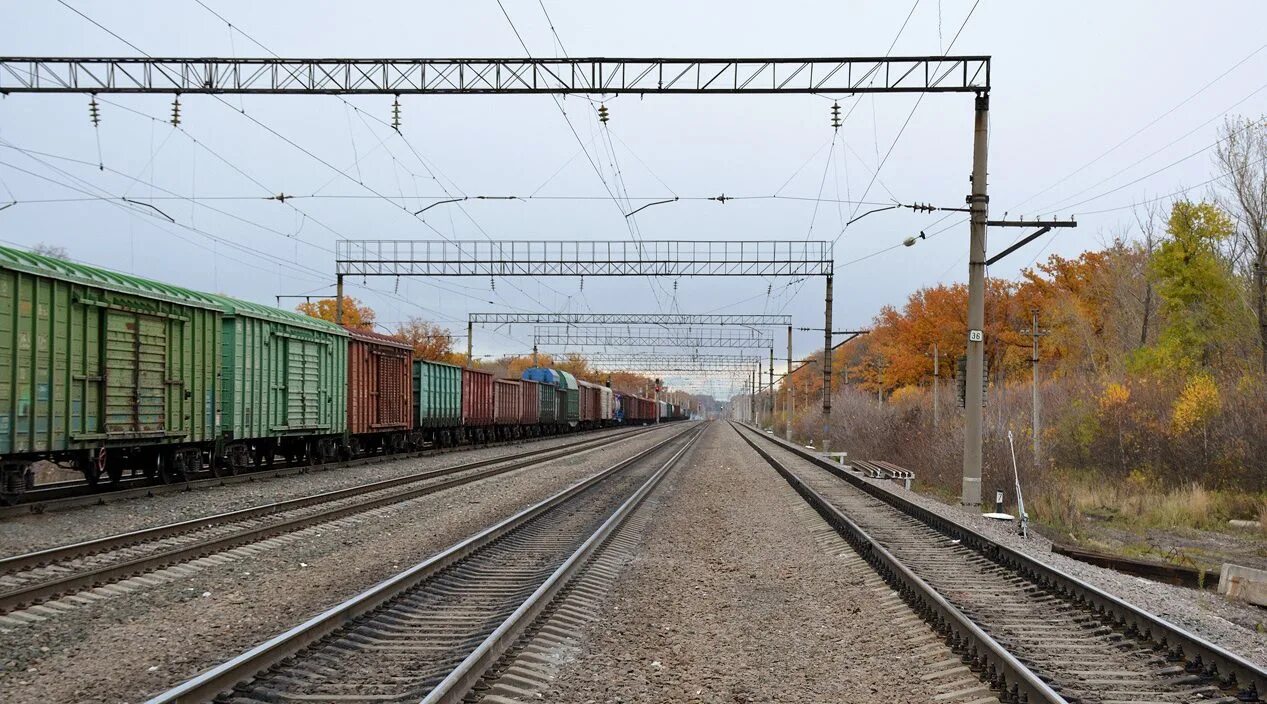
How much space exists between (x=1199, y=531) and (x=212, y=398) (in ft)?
64.6

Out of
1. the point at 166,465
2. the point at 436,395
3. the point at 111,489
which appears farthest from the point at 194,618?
the point at 436,395

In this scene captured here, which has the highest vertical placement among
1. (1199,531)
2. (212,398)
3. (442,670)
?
(212,398)

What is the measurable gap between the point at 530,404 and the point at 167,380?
33854mm

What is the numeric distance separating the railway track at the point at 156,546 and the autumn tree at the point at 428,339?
50.5 meters

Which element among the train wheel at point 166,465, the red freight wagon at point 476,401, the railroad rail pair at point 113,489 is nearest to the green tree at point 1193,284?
the red freight wagon at point 476,401

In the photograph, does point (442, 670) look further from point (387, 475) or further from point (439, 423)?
point (439, 423)

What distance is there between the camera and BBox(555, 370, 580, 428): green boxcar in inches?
2335

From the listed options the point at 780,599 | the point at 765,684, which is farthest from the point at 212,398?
the point at 765,684

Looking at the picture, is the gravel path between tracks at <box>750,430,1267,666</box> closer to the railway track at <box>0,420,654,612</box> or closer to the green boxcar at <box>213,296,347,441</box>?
the railway track at <box>0,420,654,612</box>

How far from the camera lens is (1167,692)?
19.3 ft

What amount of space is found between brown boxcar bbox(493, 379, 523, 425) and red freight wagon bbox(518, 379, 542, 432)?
0.48 meters

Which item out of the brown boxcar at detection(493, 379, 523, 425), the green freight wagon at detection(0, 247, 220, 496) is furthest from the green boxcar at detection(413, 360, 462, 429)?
the green freight wagon at detection(0, 247, 220, 496)

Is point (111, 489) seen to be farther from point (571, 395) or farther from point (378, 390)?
point (571, 395)

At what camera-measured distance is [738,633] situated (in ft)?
24.7
